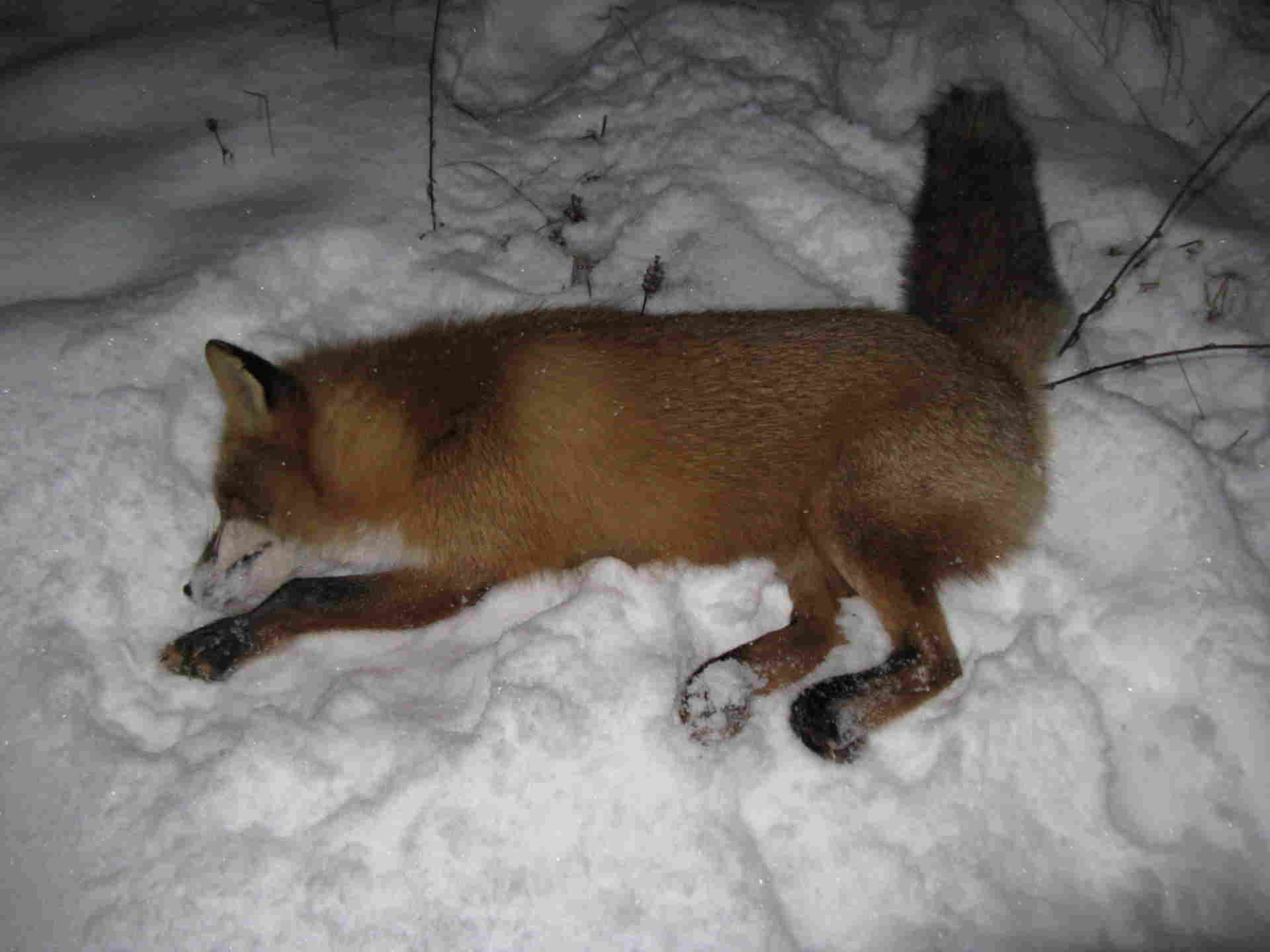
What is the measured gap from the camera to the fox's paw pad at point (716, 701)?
2.25 m

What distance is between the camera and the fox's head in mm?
2387

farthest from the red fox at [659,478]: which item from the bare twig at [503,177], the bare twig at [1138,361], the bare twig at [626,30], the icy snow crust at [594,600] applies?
the bare twig at [626,30]

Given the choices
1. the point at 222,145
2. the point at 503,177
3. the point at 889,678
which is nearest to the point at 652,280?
the point at 503,177

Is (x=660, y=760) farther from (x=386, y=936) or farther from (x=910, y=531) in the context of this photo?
(x=910, y=531)

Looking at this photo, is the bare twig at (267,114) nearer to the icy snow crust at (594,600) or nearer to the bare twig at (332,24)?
the icy snow crust at (594,600)

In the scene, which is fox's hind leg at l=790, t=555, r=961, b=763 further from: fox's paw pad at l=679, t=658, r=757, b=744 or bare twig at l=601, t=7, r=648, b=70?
bare twig at l=601, t=7, r=648, b=70

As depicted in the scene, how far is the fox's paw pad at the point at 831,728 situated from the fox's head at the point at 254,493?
1.81 meters

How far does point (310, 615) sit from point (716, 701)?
4.73ft

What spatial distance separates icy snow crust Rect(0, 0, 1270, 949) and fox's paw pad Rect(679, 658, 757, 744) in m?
0.07

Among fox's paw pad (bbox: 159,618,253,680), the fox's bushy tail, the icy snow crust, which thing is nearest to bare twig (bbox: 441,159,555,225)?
the icy snow crust

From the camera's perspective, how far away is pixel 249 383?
223cm

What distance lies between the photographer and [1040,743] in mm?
2229

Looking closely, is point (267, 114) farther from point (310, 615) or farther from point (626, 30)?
point (310, 615)

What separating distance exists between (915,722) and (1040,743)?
1.22ft
